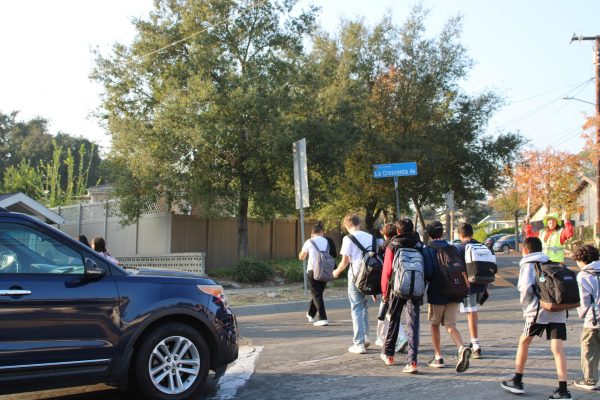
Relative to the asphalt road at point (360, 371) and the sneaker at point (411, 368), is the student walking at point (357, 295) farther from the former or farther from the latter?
the sneaker at point (411, 368)

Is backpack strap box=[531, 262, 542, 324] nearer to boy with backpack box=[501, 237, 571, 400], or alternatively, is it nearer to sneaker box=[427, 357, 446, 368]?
boy with backpack box=[501, 237, 571, 400]

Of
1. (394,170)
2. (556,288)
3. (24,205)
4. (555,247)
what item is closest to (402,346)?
(556,288)

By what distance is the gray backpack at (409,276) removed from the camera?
22.6ft

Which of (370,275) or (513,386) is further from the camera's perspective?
(370,275)

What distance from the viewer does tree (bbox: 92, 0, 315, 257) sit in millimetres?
18203

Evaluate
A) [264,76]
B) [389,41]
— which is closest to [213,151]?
[264,76]

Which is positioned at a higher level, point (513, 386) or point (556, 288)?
point (556, 288)

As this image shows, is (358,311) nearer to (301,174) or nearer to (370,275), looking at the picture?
(370,275)

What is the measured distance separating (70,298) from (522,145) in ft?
82.5

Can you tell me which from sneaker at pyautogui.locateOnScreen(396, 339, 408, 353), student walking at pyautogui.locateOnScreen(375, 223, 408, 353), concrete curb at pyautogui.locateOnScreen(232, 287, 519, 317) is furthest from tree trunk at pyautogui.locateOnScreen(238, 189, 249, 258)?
sneaker at pyautogui.locateOnScreen(396, 339, 408, 353)

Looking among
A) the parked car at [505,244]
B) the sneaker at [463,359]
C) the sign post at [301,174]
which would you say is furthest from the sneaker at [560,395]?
the parked car at [505,244]

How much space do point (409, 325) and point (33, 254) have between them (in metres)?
4.06

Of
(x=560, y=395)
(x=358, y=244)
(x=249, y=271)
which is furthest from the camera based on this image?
(x=249, y=271)

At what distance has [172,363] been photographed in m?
5.68
